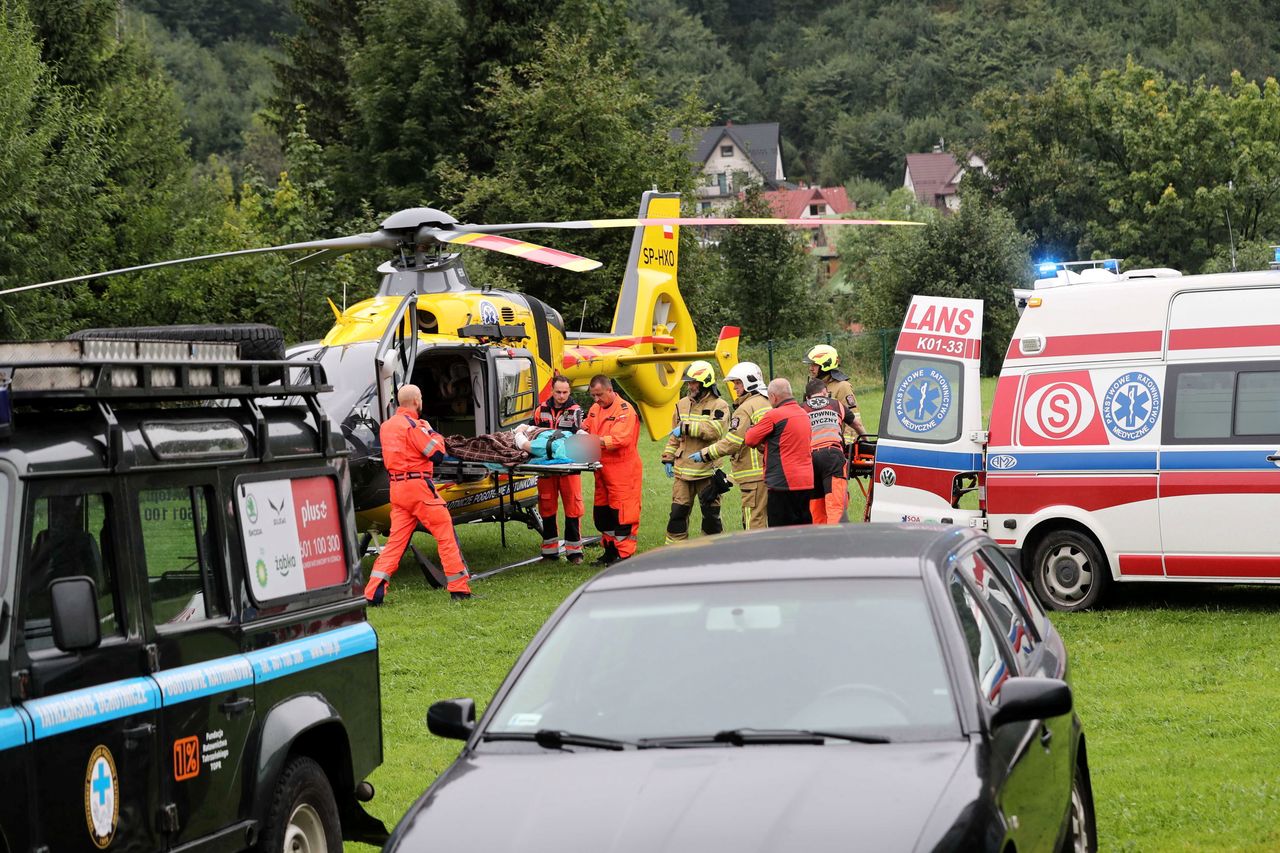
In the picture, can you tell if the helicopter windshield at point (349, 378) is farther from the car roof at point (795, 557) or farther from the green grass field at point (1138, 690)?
the car roof at point (795, 557)

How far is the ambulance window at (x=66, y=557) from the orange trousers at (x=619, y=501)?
437 inches

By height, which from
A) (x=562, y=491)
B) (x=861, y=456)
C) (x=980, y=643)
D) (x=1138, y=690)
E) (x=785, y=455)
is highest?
(x=980, y=643)

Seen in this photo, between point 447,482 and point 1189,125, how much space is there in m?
52.0

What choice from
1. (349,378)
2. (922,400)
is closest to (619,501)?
(349,378)

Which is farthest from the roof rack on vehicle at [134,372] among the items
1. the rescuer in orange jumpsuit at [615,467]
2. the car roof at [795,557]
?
the rescuer in orange jumpsuit at [615,467]

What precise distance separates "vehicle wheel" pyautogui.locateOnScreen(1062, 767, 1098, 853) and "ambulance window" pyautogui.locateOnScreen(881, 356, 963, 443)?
7.48 m

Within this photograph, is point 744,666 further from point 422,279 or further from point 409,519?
point 422,279

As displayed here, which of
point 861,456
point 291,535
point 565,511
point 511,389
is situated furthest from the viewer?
point 511,389

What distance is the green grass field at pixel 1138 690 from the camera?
7559 millimetres

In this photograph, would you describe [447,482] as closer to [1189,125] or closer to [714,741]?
[714,741]

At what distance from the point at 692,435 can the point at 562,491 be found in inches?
69.8

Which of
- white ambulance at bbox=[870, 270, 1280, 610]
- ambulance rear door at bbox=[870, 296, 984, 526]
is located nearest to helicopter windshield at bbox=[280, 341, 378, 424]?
ambulance rear door at bbox=[870, 296, 984, 526]

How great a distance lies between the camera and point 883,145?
149 meters

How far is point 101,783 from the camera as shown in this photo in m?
5.13
